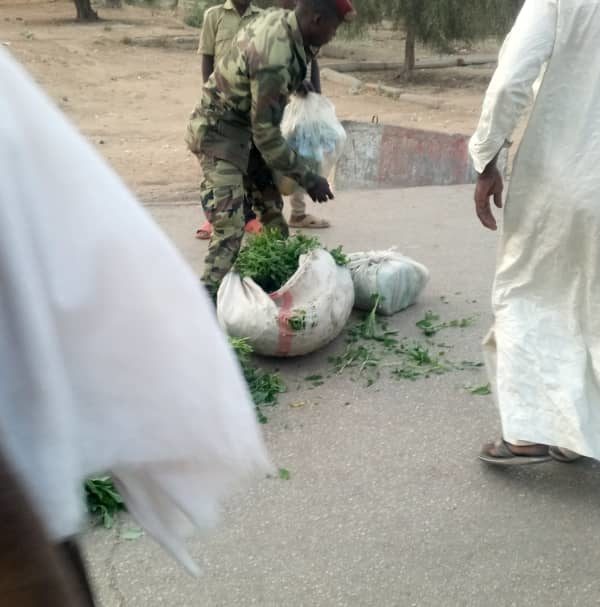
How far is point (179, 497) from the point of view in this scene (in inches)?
45.6

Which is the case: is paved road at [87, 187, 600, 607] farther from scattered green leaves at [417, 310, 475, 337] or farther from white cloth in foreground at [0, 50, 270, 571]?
white cloth in foreground at [0, 50, 270, 571]

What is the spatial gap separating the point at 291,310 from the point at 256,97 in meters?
1.03

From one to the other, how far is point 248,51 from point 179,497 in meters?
3.28

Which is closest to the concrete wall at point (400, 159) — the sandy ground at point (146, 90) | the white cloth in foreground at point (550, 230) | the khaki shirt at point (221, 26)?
the sandy ground at point (146, 90)

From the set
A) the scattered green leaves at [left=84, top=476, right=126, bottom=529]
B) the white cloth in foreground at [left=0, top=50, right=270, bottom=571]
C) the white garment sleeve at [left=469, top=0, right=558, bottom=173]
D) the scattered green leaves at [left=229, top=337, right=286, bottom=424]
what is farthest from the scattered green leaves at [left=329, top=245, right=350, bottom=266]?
the white cloth in foreground at [left=0, top=50, right=270, bottom=571]

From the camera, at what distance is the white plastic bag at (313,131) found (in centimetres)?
521

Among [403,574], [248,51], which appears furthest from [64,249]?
[248,51]

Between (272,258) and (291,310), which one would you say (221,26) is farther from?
(291,310)

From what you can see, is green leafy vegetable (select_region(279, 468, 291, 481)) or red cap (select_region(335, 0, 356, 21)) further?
red cap (select_region(335, 0, 356, 21))

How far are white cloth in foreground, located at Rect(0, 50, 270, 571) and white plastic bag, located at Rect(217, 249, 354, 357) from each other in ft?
9.41

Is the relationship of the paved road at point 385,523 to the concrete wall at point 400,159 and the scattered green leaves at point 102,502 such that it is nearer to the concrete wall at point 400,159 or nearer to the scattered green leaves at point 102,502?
the scattered green leaves at point 102,502

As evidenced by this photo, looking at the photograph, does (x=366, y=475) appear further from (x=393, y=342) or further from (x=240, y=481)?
(x=240, y=481)

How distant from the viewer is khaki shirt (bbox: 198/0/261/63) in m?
5.79

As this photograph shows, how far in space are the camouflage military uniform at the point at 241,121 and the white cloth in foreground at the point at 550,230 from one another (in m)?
1.37
